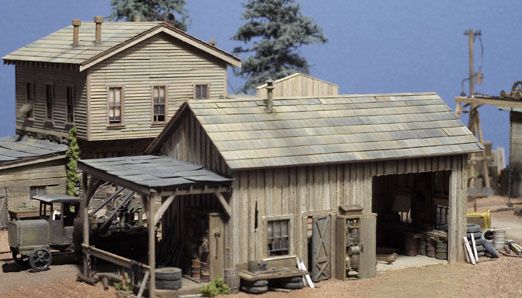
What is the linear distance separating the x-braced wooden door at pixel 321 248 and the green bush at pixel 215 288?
9.87 ft

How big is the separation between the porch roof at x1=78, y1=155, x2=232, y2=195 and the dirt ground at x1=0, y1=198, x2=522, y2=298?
3.17 meters

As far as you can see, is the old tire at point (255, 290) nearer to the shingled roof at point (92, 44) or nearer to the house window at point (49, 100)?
the shingled roof at point (92, 44)

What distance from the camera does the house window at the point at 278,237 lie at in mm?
33281

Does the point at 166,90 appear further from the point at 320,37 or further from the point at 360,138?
the point at 320,37

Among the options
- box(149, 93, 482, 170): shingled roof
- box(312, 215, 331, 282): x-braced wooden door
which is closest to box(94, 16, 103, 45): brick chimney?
box(149, 93, 482, 170): shingled roof

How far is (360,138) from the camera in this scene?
115 feet

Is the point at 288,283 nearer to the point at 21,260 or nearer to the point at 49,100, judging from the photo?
the point at 21,260

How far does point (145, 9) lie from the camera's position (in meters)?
61.4

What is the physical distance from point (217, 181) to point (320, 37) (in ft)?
108

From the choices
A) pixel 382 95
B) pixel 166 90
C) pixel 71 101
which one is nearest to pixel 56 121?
pixel 71 101

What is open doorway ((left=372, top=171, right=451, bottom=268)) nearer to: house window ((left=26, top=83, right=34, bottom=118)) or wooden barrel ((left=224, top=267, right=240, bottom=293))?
wooden barrel ((left=224, top=267, right=240, bottom=293))

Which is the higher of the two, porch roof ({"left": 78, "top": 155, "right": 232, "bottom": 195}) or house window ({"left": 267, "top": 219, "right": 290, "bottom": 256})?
porch roof ({"left": 78, "top": 155, "right": 232, "bottom": 195})

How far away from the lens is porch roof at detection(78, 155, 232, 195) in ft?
103

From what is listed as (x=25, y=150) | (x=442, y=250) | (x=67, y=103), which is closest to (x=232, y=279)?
(x=442, y=250)
